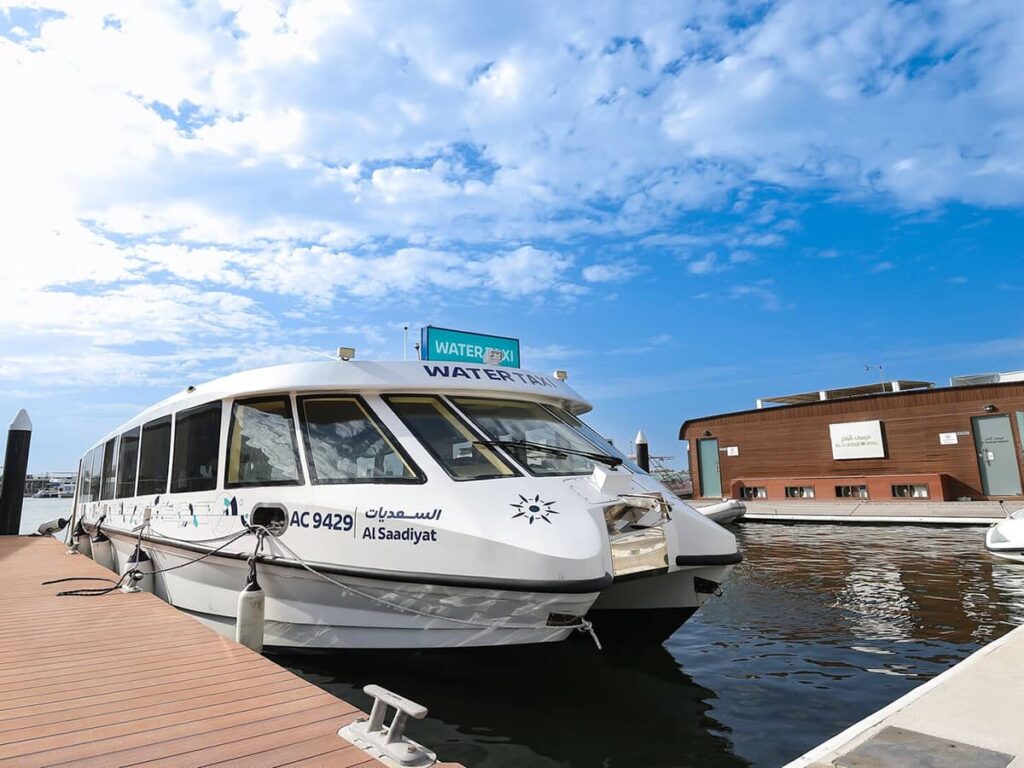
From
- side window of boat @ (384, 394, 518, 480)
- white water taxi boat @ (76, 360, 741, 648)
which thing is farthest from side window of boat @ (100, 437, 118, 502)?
side window of boat @ (384, 394, 518, 480)

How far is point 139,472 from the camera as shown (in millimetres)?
7992

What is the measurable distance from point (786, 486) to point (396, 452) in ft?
74.6

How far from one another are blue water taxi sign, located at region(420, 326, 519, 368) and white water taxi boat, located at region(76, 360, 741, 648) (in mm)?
1867

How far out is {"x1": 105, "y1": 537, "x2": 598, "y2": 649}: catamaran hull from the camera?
153 inches

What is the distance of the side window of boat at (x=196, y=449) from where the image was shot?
569 cm

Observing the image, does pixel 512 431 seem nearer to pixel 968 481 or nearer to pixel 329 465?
pixel 329 465

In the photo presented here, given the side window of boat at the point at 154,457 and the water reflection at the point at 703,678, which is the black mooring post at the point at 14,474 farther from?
the water reflection at the point at 703,678

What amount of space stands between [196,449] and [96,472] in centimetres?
773

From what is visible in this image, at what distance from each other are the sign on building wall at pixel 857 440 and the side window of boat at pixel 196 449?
2269 centimetres

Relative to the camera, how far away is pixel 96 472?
1180cm

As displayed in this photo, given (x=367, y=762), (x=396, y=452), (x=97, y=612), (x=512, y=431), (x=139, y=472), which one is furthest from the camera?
(x=139, y=472)

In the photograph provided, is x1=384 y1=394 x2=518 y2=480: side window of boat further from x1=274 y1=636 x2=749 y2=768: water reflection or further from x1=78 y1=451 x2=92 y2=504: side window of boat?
x1=78 y1=451 x2=92 y2=504: side window of boat

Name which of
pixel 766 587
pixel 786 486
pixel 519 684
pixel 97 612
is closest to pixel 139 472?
pixel 97 612

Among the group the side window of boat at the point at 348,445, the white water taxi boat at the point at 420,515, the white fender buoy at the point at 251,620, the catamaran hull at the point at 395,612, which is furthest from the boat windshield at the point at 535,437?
the white fender buoy at the point at 251,620
